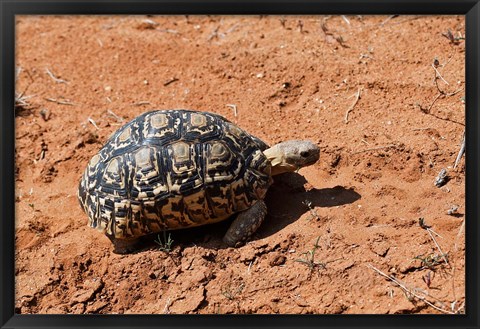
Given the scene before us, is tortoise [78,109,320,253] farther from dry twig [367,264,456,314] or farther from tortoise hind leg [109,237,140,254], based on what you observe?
dry twig [367,264,456,314]

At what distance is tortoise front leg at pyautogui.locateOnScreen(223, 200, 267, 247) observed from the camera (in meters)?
6.42

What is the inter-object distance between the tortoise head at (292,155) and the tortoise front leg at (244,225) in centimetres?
56

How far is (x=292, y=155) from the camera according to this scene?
266 inches

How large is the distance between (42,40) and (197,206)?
5.40m

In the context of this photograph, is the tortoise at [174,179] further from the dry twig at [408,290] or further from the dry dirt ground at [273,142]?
the dry twig at [408,290]

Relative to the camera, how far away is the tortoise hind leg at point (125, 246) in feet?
21.7

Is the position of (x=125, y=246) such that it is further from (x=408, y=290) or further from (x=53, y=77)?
(x=53, y=77)

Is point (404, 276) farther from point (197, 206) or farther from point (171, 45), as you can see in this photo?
point (171, 45)

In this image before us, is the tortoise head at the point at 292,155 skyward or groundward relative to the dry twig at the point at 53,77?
skyward

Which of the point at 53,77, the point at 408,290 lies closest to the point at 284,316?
the point at 408,290

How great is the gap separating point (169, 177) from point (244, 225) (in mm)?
859

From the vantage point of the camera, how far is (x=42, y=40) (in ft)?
34.0

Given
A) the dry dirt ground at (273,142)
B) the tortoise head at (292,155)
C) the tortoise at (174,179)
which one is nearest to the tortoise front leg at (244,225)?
the tortoise at (174,179)

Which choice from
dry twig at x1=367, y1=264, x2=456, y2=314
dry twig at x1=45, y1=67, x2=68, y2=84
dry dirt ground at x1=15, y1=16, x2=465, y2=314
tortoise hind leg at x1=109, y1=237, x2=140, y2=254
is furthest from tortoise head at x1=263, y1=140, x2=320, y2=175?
dry twig at x1=45, y1=67, x2=68, y2=84
